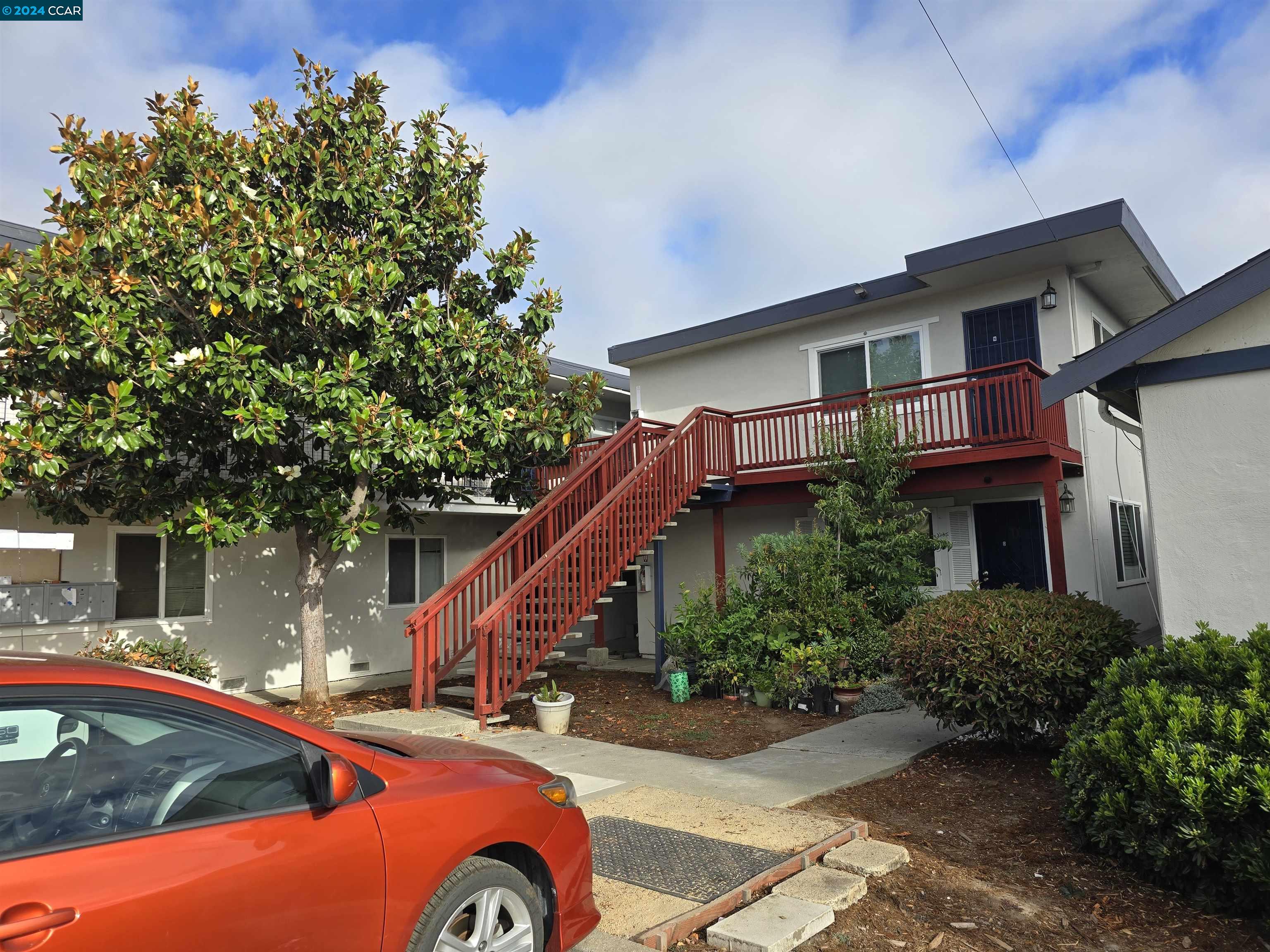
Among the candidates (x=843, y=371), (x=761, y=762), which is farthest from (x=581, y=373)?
(x=761, y=762)

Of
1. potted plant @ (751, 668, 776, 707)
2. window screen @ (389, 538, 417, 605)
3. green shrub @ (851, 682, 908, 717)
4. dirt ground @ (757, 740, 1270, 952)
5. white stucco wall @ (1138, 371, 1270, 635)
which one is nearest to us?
dirt ground @ (757, 740, 1270, 952)

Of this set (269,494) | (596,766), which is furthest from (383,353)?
(596,766)

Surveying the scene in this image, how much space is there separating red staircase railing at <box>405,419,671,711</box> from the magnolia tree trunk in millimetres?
1199

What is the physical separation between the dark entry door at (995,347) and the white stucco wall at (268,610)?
8686 millimetres

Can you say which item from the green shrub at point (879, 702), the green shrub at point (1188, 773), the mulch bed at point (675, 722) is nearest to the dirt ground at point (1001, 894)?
the green shrub at point (1188, 773)

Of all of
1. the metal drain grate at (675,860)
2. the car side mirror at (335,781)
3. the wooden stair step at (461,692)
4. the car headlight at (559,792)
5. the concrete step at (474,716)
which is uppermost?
the car side mirror at (335,781)

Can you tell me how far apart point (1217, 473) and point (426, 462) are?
23.3 feet

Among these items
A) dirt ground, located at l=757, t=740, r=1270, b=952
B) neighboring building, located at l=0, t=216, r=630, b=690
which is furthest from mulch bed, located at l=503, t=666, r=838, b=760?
neighboring building, located at l=0, t=216, r=630, b=690

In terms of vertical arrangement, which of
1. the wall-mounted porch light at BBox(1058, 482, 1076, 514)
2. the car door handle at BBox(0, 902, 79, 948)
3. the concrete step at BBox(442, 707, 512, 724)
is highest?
the wall-mounted porch light at BBox(1058, 482, 1076, 514)

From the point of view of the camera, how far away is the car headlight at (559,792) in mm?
3275

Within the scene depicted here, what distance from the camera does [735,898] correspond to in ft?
13.1

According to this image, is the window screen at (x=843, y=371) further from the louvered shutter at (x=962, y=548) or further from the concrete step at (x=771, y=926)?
the concrete step at (x=771, y=926)

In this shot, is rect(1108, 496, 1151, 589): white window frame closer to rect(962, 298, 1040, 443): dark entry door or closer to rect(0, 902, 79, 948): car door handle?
rect(962, 298, 1040, 443): dark entry door

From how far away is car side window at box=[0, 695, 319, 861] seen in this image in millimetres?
2105
